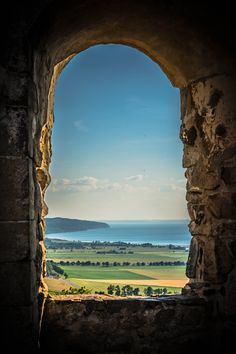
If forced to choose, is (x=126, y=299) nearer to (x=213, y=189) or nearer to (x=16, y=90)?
(x=213, y=189)

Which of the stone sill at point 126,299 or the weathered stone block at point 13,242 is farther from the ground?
the weathered stone block at point 13,242

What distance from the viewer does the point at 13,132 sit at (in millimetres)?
3109

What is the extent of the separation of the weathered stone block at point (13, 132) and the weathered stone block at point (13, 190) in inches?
2.8

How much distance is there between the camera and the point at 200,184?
14.0ft

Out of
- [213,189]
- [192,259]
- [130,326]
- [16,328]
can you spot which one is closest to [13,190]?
[16,328]

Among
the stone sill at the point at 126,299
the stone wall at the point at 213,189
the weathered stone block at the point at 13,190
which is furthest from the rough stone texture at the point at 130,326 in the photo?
the weathered stone block at the point at 13,190

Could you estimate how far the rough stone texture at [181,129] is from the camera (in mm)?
3094

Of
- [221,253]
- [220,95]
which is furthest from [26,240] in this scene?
[220,95]

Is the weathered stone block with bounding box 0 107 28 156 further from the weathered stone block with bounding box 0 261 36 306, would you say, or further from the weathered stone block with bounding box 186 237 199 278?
the weathered stone block with bounding box 186 237 199 278

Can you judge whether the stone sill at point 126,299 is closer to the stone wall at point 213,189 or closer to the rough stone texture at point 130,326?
the rough stone texture at point 130,326

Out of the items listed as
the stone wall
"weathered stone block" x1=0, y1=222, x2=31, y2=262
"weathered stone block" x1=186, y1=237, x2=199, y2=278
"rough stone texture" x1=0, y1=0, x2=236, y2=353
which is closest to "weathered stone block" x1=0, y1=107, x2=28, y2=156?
"rough stone texture" x1=0, y1=0, x2=236, y2=353

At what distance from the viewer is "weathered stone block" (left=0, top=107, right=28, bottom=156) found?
310cm

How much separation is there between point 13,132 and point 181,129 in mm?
2097

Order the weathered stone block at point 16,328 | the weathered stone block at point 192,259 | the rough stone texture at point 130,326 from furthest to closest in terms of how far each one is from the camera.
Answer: the weathered stone block at point 192,259 < the rough stone texture at point 130,326 < the weathered stone block at point 16,328
